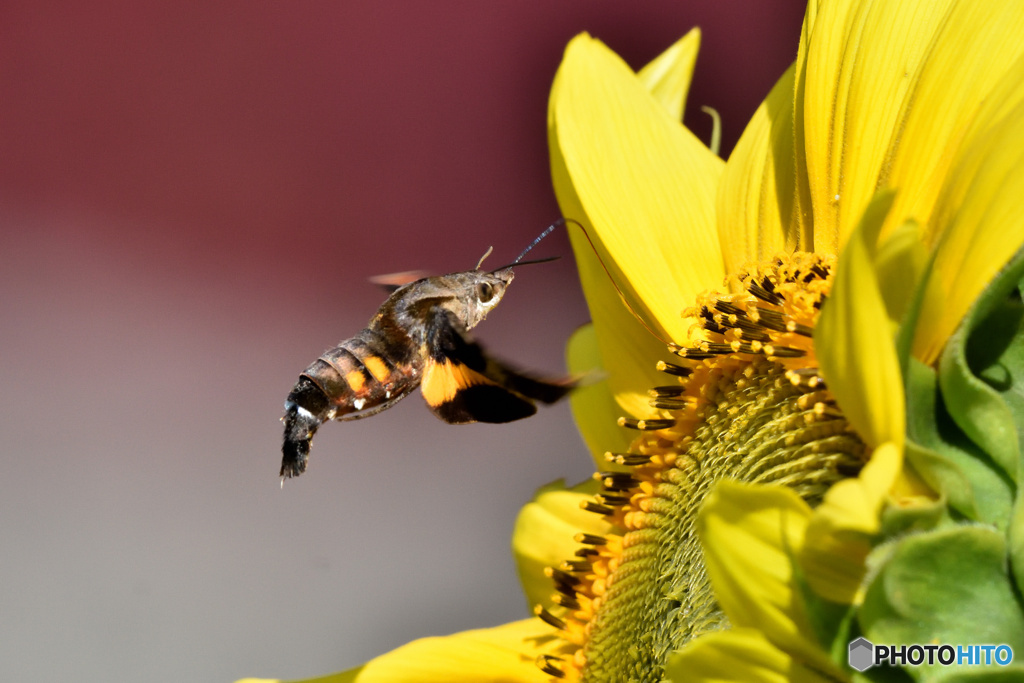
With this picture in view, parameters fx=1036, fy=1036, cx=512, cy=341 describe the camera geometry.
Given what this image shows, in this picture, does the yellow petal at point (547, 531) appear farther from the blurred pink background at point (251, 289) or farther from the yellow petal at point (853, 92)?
the blurred pink background at point (251, 289)

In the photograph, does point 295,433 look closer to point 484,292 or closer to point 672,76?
point 484,292

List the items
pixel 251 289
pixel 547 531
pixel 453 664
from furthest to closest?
pixel 251 289
pixel 547 531
pixel 453 664

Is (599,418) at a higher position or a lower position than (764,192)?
lower

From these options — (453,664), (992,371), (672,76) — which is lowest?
(453,664)

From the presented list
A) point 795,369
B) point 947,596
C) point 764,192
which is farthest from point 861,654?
point 764,192

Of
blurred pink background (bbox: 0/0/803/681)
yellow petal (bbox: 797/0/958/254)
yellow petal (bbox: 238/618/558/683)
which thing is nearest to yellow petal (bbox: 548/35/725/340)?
yellow petal (bbox: 797/0/958/254)

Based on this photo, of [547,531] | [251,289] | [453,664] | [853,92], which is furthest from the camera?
[251,289]

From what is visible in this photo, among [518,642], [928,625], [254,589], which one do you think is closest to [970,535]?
[928,625]

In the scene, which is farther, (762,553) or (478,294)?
(478,294)
